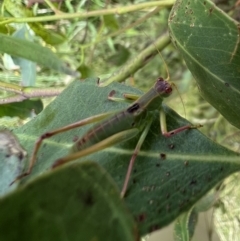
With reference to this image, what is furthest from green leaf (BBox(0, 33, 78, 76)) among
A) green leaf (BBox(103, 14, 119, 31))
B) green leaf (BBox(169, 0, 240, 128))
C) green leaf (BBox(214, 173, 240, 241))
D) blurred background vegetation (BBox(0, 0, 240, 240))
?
green leaf (BBox(214, 173, 240, 241))

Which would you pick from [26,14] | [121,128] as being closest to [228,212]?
[121,128]

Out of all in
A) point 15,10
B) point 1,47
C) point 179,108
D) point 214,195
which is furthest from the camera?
point 179,108

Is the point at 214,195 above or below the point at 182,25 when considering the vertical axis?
below

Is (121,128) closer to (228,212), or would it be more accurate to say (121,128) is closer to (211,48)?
(211,48)

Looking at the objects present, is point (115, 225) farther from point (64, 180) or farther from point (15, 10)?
point (15, 10)

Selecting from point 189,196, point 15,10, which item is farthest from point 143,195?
point 15,10

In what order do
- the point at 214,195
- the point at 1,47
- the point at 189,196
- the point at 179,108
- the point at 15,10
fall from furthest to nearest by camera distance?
1. the point at 179,108
2. the point at 214,195
3. the point at 15,10
4. the point at 1,47
5. the point at 189,196

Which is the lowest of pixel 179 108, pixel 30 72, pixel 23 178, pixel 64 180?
pixel 179 108
